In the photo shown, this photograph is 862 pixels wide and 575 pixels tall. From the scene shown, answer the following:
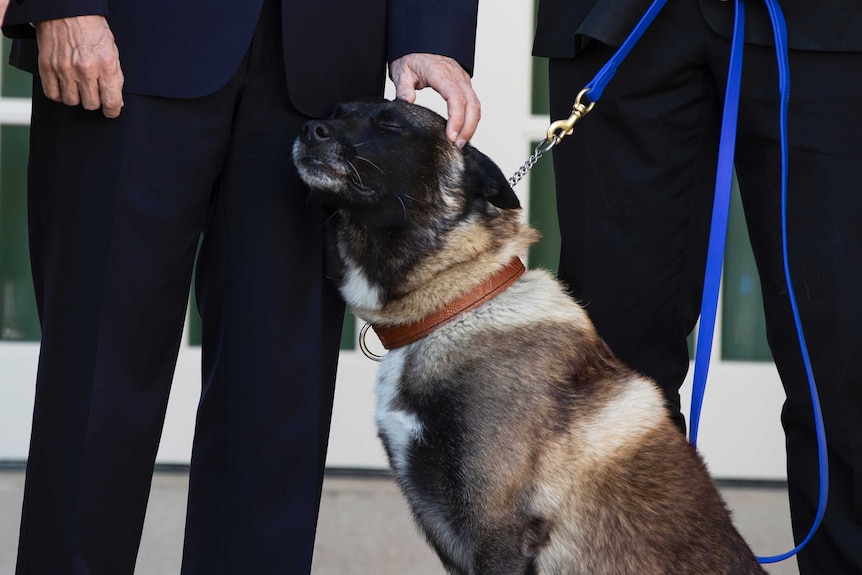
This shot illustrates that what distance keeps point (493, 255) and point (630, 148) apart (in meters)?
0.41

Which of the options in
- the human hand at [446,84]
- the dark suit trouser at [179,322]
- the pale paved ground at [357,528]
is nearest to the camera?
the dark suit trouser at [179,322]

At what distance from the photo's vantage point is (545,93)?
373cm

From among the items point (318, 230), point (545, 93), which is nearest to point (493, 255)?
point (318, 230)

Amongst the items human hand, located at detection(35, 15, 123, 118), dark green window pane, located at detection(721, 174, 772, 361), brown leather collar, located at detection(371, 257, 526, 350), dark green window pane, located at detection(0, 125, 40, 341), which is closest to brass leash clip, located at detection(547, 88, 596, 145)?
brown leather collar, located at detection(371, 257, 526, 350)

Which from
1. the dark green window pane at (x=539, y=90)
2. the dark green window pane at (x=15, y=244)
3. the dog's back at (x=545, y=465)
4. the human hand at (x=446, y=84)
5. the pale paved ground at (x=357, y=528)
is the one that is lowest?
the pale paved ground at (x=357, y=528)

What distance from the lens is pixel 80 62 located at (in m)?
1.71

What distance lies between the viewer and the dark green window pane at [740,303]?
379cm

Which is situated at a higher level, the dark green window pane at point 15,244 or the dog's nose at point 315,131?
the dog's nose at point 315,131

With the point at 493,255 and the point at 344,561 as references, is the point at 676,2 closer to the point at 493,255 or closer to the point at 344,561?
the point at 493,255

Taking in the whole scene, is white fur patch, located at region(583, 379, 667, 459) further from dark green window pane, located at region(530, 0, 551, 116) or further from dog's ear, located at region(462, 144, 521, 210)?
dark green window pane, located at region(530, 0, 551, 116)

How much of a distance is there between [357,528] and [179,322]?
1.44 meters

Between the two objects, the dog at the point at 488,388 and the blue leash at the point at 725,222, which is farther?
the blue leash at the point at 725,222

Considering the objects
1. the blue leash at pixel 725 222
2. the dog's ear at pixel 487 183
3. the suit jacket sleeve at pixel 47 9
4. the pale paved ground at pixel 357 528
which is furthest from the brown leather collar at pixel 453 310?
the pale paved ground at pixel 357 528

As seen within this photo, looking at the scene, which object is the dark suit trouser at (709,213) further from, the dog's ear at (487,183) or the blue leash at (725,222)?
the dog's ear at (487,183)
